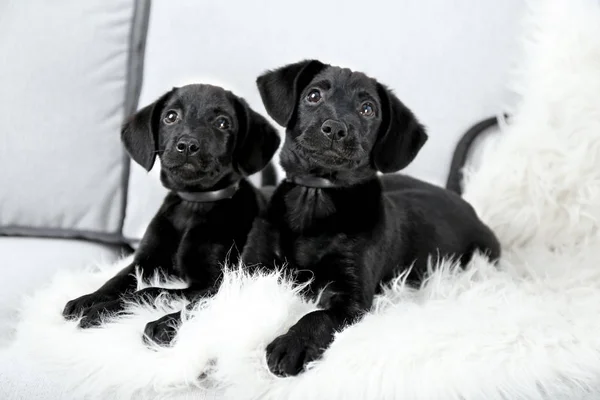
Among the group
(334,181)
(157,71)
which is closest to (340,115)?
(334,181)

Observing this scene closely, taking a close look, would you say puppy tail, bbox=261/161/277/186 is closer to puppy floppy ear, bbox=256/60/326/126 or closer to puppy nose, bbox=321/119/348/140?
puppy floppy ear, bbox=256/60/326/126

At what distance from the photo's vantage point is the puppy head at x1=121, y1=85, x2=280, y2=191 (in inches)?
62.4

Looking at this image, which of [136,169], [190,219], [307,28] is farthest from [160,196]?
[307,28]

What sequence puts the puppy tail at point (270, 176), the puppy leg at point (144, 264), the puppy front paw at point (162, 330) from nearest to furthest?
1. the puppy front paw at point (162, 330)
2. the puppy leg at point (144, 264)
3. the puppy tail at point (270, 176)

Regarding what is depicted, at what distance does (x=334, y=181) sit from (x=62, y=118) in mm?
1080

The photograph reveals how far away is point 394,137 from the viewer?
1583 mm

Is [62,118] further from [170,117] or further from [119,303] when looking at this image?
[119,303]

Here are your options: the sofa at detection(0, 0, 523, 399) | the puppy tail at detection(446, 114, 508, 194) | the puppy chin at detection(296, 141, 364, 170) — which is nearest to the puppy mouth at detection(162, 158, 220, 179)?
the puppy chin at detection(296, 141, 364, 170)

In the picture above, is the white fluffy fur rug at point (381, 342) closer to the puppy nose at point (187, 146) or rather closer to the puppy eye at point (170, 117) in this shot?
the puppy nose at point (187, 146)

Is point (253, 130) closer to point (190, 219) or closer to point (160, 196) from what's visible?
point (190, 219)

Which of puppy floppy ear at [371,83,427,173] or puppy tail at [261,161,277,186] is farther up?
puppy floppy ear at [371,83,427,173]

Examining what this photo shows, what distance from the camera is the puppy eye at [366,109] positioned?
1562 millimetres

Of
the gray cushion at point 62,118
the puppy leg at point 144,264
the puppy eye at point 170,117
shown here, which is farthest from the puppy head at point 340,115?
the gray cushion at point 62,118

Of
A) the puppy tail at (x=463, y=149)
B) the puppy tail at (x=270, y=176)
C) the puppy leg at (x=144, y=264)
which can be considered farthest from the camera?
the puppy tail at (x=270, y=176)
